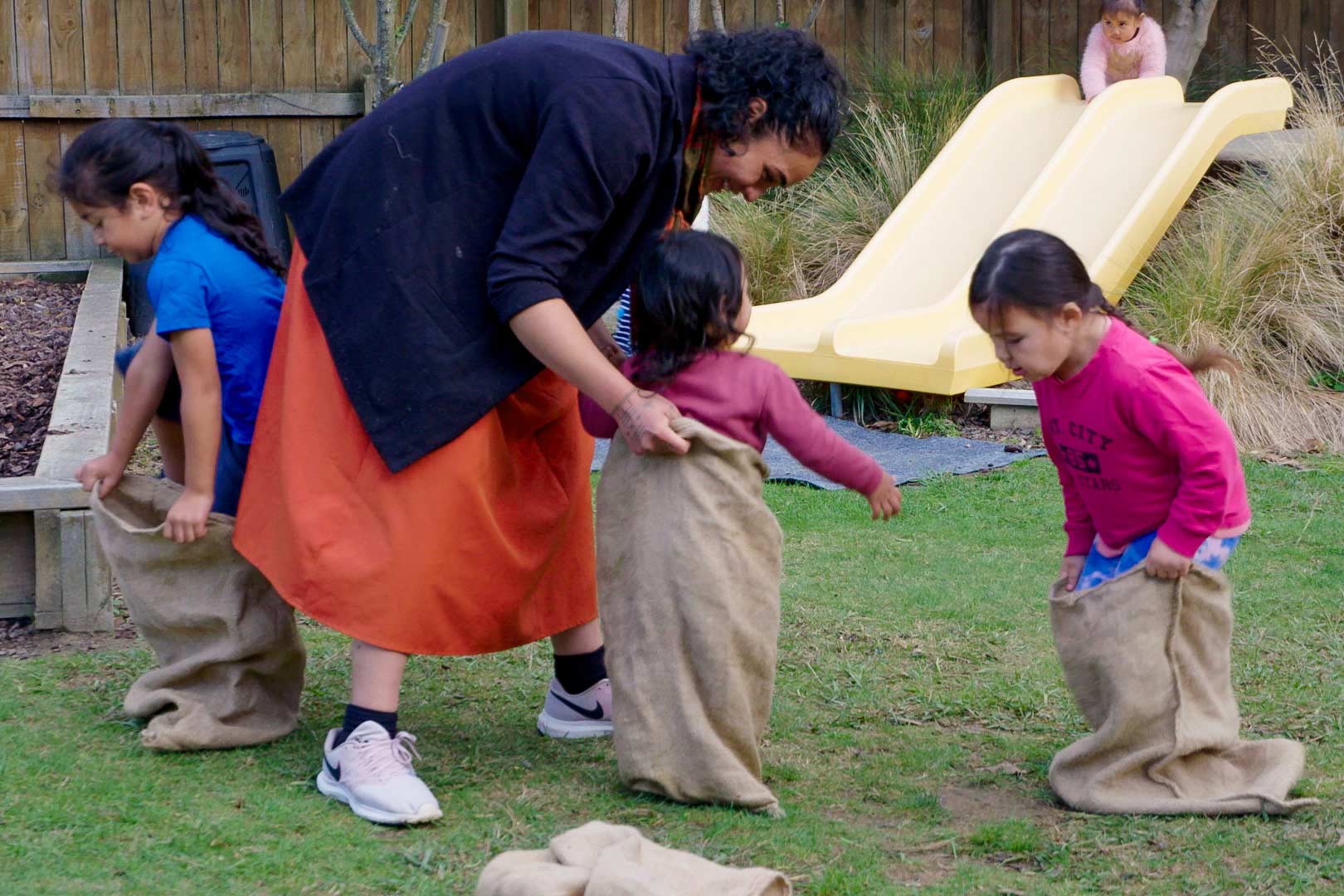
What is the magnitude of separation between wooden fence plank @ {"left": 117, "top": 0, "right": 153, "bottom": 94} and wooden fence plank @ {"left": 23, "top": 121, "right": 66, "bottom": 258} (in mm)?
533

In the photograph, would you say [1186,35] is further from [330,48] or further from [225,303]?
[225,303]

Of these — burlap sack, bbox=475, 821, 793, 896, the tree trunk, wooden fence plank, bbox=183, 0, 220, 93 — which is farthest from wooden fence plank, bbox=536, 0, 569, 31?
burlap sack, bbox=475, 821, 793, 896

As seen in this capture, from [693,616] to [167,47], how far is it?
25.4 feet

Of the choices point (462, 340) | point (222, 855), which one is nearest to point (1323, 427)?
point (462, 340)

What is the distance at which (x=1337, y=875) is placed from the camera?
7.89ft

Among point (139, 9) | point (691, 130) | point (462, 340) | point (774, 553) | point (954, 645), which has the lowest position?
point (954, 645)

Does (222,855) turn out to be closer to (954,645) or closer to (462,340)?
(462,340)

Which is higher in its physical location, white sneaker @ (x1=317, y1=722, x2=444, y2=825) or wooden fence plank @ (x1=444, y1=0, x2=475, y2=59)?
wooden fence plank @ (x1=444, y1=0, x2=475, y2=59)

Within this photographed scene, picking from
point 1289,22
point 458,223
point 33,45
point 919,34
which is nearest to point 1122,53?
point 919,34

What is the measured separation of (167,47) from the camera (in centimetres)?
911

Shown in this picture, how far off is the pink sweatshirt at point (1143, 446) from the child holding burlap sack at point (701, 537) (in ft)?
1.22

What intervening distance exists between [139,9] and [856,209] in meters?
4.60

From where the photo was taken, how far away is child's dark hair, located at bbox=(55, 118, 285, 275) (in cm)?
290

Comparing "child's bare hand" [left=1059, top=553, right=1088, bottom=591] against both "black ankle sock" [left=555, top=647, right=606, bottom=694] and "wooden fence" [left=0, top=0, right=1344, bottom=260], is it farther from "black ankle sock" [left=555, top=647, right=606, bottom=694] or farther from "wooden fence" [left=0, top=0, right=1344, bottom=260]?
"wooden fence" [left=0, top=0, right=1344, bottom=260]
